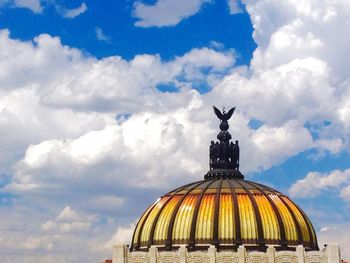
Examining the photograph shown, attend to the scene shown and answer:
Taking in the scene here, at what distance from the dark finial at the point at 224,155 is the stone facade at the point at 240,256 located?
13272 millimetres

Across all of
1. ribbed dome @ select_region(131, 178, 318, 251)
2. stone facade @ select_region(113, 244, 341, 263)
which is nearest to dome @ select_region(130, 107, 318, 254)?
ribbed dome @ select_region(131, 178, 318, 251)

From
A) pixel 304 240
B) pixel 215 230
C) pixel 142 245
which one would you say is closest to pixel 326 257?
pixel 304 240

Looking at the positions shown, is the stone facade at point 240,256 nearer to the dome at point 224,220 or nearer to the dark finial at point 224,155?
the dome at point 224,220

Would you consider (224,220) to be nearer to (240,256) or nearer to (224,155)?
(240,256)

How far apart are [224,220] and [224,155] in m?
12.1

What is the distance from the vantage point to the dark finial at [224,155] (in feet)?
295

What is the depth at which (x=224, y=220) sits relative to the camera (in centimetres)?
8025

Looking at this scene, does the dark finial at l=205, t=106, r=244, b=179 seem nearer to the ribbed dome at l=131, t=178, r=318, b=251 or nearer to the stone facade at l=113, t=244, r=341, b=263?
the ribbed dome at l=131, t=178, r=318, b=251

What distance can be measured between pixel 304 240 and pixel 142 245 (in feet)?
48.6

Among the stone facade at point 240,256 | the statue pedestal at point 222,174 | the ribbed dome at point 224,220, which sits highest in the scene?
the statue pedestal at point 222,174

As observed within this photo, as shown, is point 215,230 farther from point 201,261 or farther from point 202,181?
point 202,181

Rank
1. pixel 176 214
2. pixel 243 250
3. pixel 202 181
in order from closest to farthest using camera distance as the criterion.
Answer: pixel 243 250 → pixel 176 214 → pixel 202 181

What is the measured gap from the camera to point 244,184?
86188 mm

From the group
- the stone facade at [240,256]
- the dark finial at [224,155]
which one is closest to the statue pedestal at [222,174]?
the dark finial at [224,155]
